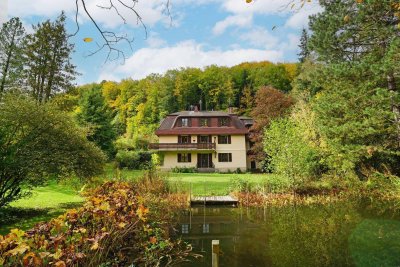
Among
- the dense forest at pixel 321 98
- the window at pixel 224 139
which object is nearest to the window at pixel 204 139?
the window at pixel 224 139

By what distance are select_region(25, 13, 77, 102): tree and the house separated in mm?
12697

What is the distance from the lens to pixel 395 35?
51.6 feet

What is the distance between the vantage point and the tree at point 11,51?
2420 centimetres

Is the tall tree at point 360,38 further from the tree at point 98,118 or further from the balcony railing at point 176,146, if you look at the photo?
the tree at point 98,118

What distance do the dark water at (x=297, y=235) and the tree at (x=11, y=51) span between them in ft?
60.3

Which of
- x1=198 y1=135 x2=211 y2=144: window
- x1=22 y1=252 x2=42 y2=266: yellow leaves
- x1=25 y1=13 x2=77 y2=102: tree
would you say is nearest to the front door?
x1=198 y1=135 x2=211 y2=144: window

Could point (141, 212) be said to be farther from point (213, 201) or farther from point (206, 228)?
point (213, 201)

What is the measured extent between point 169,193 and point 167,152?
849 inches

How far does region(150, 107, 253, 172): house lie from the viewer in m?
37.8

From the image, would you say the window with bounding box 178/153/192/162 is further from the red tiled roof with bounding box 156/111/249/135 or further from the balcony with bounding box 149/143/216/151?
the red tiled roof with bounding box 156/111/249/135

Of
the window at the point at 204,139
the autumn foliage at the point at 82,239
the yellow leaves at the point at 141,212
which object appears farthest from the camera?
the window at the point at 204,139

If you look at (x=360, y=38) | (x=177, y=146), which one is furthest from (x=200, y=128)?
(x=360, y=38)

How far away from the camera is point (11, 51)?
80.7ft

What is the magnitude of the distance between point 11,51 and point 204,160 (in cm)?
2250
